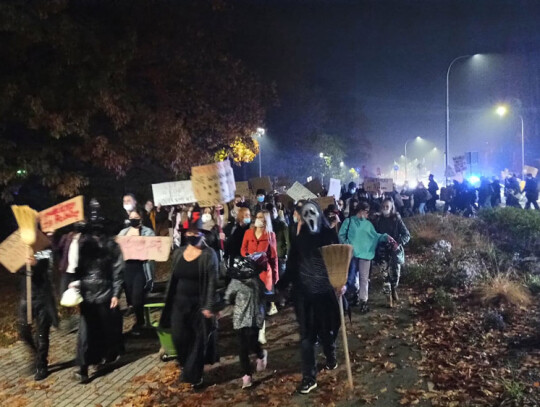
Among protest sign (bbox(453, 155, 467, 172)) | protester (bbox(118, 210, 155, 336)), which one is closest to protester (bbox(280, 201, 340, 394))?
protester (bbox(118, 210, 155, 336))

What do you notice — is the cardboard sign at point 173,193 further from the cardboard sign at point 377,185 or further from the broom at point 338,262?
the cardboard sign at point 377,185

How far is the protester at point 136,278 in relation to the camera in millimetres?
7438

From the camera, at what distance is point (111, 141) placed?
13.6 meters

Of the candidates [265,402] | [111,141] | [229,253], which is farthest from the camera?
[111,141]

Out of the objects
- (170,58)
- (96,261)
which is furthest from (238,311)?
(170,58)

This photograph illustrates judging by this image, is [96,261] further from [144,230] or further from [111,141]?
[111,141]

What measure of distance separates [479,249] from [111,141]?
9.84 meters

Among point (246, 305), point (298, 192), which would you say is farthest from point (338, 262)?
point (298, 192)

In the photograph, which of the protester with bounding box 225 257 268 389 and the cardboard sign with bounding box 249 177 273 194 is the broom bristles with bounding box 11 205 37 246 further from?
the cardboard sign with bounding box 249 177 273 194

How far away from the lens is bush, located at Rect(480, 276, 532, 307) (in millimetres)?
8062

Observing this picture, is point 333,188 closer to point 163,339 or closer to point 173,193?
point 173,193

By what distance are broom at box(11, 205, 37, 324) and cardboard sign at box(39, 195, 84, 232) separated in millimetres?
294

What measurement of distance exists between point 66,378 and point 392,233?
5318mm

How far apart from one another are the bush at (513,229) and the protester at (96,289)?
9700mm
